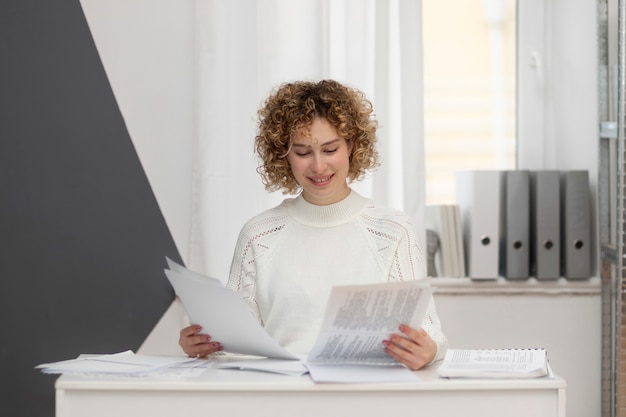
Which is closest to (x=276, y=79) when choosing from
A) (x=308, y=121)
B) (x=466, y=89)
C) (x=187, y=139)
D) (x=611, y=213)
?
(x=187, y=139)

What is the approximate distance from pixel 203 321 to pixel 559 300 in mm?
1677

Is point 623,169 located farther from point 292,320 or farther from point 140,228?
point 140,228

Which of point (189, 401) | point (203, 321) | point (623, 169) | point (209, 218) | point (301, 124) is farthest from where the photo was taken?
point (209, 218)

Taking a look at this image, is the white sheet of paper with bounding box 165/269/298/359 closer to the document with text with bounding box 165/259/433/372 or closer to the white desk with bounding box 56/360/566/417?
the document with text with bounding box 165/259/433/372

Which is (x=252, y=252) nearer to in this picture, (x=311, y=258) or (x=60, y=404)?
(x=311, y=258)

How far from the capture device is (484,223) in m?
2.97

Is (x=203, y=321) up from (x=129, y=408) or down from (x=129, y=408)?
up

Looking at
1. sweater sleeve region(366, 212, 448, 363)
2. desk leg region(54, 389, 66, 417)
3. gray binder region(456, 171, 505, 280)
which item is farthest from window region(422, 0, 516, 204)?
desk leg region(54, 389, 66, 417)

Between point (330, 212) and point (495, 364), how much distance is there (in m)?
0.61

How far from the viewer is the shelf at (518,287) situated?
3.00 meters

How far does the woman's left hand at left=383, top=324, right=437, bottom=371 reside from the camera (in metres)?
1.57

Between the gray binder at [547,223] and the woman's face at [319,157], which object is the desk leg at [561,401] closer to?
the woman's face at [319,157]

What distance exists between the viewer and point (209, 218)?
2.90 meters

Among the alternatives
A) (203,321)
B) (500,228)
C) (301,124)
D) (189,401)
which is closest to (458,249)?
(500,228)
